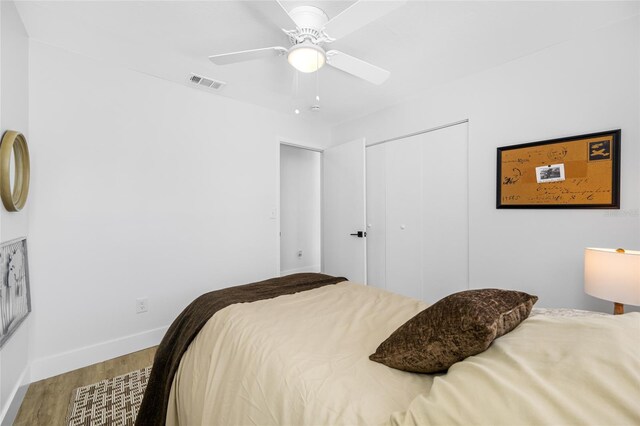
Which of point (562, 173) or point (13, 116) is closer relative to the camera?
point (13, 116)

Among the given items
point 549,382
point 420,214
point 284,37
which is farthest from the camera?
point 420,214

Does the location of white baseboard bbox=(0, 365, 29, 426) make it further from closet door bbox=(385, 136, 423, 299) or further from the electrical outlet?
closet door bbox=(385, 136, 423, 299)

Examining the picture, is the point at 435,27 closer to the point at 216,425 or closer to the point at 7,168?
the point at 216,425

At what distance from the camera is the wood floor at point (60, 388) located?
1673 millimetres

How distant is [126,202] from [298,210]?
2.85 m

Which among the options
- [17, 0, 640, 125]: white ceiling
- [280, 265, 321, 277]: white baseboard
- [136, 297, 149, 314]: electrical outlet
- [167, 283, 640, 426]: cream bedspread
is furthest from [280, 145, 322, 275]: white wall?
[167, 283, 640, 426]: cream bedspread

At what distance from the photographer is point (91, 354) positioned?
2.26 m

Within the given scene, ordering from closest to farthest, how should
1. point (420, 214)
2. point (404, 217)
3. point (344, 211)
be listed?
point (420, 214) → point (404, 217) → point (344, 211)

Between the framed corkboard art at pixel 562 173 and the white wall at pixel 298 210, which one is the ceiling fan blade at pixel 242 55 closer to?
the framed corkboard art at pixel 562 173

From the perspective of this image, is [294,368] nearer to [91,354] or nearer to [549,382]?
[549,382]

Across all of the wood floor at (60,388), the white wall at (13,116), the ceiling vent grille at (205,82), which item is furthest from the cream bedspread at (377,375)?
the ceiling vent grille at (205,82)

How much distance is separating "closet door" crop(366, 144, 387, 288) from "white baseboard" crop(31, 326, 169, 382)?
227cm

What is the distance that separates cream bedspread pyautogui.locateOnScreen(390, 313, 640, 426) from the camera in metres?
0.55

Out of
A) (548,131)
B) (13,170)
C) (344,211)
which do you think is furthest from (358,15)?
(344,211)
